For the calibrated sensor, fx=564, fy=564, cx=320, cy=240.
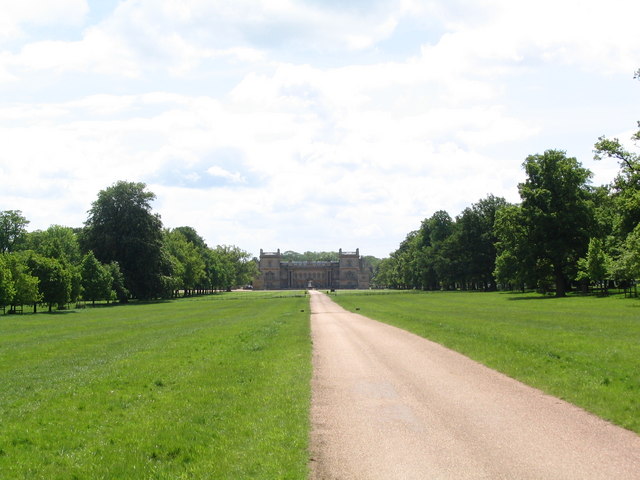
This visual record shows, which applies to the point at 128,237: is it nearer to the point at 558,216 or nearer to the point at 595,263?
the point at 558,216

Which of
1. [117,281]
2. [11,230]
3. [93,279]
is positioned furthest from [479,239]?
[11,230]

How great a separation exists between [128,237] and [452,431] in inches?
2949

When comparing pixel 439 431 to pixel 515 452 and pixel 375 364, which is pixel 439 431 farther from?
pixel 375 364

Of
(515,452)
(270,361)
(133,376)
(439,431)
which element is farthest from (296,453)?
(270,361)

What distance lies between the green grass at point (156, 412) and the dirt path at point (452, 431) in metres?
0.80

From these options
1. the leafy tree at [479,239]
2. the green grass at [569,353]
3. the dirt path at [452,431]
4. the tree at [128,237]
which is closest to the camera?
the dirt path at [452,431]

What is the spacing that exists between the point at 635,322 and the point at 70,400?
2547cm

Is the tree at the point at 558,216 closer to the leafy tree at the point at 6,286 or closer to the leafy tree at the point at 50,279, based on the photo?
the leafy tree at the point at 50,279

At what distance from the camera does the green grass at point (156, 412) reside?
8.10 meters

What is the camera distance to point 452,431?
31.0 feet

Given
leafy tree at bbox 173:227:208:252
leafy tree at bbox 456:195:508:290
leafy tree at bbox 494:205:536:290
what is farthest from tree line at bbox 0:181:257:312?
leafy tree at bbox 456:195:508:290

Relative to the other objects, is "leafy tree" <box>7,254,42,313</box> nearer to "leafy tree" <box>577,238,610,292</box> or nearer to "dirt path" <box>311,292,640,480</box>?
"dirt path" <box>311,292,640,480</box>

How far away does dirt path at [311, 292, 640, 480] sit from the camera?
7.59 m

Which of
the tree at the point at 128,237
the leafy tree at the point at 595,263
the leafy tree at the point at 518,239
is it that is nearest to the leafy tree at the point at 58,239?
the tree at the point at 128,237
